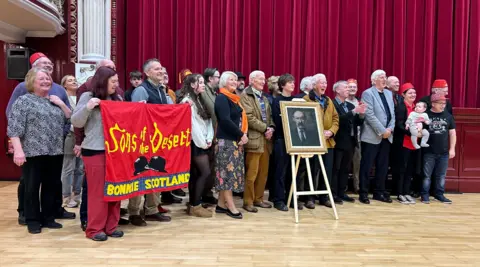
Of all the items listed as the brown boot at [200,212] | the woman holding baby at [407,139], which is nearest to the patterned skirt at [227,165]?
the brown boot at [200,212]

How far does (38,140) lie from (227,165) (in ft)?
5.08

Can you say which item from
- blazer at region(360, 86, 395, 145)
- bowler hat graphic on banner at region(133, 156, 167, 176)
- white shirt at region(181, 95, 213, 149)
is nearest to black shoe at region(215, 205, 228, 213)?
white shirt at region(181, 95, 213, 149)

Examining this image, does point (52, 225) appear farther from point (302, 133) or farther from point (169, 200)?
point (302, 133)

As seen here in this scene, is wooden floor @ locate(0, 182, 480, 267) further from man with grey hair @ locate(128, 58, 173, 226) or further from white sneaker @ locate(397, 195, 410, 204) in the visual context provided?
white sneaker @ locate(397, 195, 410, 204)

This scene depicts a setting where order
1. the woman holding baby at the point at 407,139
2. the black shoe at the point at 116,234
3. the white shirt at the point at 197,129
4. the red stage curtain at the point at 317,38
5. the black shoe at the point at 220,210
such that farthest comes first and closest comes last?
the red stage curtain at the point at 317,38, the woman holding baby at the point at 407,139, the black shoe at the point at 220,210, the white shirt at the point at 197,129, the black shoe at the point at 116,234

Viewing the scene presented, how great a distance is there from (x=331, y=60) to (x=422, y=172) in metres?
2.23

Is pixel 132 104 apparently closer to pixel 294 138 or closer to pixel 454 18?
pixel 294 138

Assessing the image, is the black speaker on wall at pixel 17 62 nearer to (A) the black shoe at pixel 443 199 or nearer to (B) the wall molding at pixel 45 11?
(B) the wall molding at pixel 45 11

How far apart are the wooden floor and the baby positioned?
905mm

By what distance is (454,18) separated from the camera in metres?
5.98

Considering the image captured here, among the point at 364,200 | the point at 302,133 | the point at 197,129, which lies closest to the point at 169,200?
the point at 197,129

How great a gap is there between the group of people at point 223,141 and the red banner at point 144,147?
3.2 inches

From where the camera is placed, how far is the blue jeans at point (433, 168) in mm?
4586

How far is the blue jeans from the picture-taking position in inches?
181
